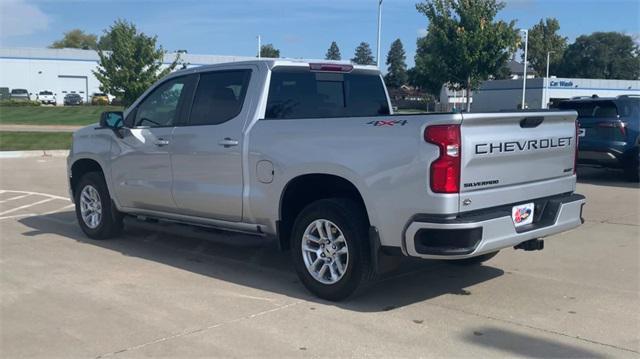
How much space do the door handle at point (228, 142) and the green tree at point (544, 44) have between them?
Answer: 11031 cm

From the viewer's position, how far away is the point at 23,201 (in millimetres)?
10914

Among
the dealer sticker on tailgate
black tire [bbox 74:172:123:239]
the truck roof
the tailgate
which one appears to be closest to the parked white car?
black tire [bbox 74:172:123:239]

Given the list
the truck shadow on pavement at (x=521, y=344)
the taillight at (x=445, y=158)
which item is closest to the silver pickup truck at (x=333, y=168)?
the taillight at (x=445, y=158)

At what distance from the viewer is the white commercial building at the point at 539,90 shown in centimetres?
6712

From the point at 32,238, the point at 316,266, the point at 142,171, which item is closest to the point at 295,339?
the point at 316,266

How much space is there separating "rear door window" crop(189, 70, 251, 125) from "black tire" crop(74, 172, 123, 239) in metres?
1.78

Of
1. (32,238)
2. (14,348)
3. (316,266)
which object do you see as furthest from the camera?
(32,238)

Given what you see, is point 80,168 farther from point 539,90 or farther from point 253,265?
point 539,90

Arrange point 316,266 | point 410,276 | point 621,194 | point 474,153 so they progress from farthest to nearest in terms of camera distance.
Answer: point 621,194, point 410,276, point 316,266, point 474,153

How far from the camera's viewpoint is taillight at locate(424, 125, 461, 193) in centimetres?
459

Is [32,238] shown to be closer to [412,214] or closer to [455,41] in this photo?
[412,214]

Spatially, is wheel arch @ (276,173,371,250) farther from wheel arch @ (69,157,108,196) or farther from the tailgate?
wheel arch @ (69,157,108,196)

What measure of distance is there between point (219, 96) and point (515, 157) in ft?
9.62

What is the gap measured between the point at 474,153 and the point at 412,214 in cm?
63
